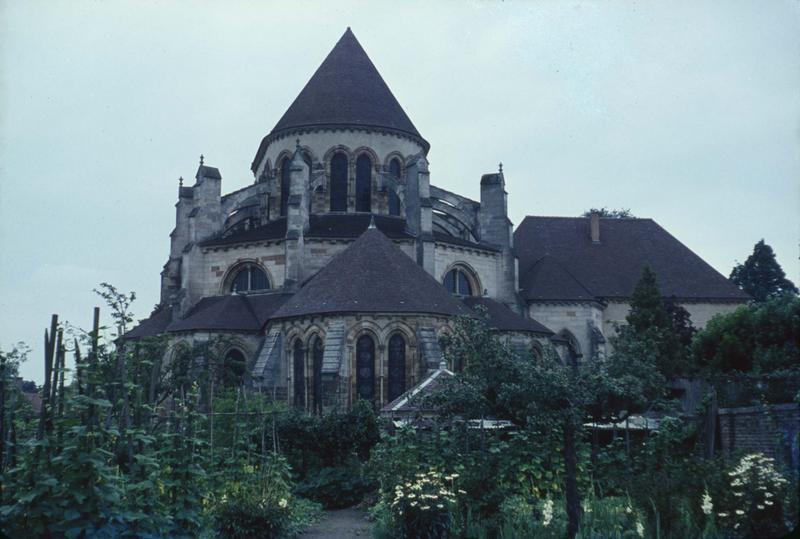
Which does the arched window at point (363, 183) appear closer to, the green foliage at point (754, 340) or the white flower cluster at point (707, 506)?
the green foliage at point (754, 340)

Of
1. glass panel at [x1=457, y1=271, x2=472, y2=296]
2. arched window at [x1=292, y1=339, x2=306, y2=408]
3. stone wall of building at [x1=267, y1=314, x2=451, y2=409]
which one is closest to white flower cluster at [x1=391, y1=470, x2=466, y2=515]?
stone wall of building at [x1=267, y1=314, x2=451, y2=409]

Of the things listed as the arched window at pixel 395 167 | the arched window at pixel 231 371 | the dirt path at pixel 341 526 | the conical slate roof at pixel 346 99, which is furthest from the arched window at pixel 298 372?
the conical slate roof at pixel 346 99

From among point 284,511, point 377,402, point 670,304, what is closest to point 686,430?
point 284,511

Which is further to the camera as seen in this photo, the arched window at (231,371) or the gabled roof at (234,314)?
the gabled roof at (234,314)

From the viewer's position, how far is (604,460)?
20.5 meters

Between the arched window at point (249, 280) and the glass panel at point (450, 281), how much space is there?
8.05m

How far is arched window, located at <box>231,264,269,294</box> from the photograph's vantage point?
40.9 m

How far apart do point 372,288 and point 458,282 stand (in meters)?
8.89

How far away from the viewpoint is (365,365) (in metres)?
33.4

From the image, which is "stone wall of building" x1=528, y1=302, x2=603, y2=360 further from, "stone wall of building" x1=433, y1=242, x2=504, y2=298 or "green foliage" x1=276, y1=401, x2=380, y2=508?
"green foliage" x1=276, y1=401, x2=380, y2=508

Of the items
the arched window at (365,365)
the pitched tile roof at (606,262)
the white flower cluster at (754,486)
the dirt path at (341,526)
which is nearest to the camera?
the white flower cluster at (754,486)

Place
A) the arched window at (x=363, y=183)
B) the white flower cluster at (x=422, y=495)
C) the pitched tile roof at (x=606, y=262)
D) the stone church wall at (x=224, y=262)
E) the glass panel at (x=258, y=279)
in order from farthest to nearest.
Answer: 1. the pitched tile roof at (x=606, y=262)
2. the arched window at (x=363, y=183)
3. the glass panel at (x=258, y=279)
4. the stone church wall at (x=224, y=262)
5. the white flower cluster at (x=422, y=495)

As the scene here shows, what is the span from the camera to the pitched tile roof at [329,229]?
4084cm

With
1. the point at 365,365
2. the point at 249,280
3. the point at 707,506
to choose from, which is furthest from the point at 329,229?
the point at 707,506
